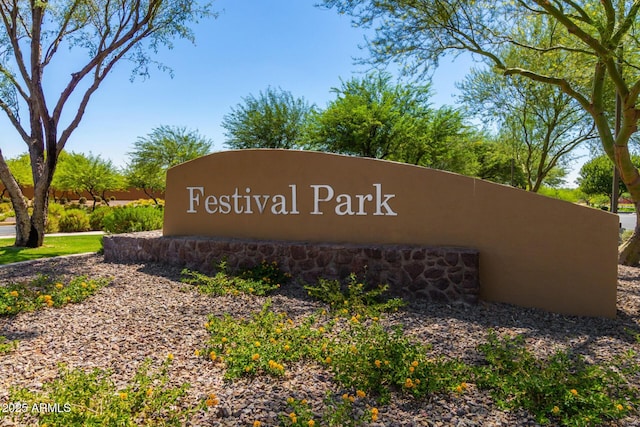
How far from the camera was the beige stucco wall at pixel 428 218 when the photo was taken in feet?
18.3

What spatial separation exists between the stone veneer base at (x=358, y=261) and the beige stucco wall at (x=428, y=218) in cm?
33

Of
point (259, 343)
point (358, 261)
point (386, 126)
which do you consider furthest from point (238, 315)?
point (386, 126)

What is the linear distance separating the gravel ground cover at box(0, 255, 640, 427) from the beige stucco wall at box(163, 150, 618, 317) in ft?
1.37

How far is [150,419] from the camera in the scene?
284 centimetres

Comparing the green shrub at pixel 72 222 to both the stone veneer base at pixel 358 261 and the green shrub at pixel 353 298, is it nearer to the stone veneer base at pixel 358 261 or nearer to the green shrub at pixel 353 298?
the stone veneer base at pixel 358 261

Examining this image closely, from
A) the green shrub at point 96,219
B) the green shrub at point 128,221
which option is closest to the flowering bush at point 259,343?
the green shrub at point 128,221

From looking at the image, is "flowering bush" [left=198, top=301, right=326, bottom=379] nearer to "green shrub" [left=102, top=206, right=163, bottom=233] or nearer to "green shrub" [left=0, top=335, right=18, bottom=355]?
"green shrub" [left=0, top=335, right=18, bottom=355]

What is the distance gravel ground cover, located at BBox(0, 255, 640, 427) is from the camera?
10.1 ft

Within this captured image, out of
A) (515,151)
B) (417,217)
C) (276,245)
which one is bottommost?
(276,245)

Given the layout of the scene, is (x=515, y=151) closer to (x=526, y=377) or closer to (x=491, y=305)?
(x=491, y=305)

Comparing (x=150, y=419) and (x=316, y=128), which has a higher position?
(x=316, y=128)

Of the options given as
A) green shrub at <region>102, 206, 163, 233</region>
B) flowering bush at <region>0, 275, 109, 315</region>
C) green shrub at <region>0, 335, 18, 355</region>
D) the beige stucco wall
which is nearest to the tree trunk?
the beige stucco wall

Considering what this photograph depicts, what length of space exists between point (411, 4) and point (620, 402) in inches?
345

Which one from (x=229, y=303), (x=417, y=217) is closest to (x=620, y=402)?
(x=417, y=217)
